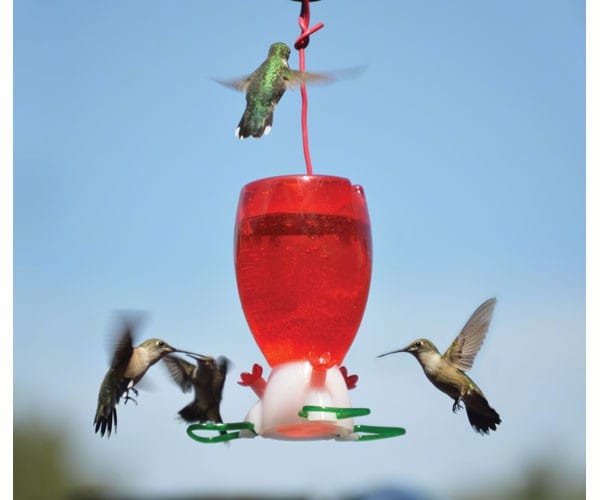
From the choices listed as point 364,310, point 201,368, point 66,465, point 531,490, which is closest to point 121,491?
point 66,465

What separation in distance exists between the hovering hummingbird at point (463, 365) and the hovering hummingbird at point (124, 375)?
1098 mm

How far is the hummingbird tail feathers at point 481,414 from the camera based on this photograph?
177 inches

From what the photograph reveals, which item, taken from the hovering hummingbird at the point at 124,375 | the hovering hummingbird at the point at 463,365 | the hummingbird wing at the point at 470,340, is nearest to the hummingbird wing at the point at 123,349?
the hovering hummingbird at the point at 124,375

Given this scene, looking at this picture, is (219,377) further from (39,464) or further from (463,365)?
(39,464)

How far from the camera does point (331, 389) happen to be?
11.7ft

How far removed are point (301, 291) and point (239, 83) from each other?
1073mm

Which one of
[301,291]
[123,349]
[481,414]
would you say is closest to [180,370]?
[123,349]

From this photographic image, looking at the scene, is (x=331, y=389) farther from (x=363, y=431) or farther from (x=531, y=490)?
(x=531, y=490)

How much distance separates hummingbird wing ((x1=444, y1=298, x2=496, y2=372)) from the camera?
14.9ft

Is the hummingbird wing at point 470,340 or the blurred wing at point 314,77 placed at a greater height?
the blurred wing at point 314,77

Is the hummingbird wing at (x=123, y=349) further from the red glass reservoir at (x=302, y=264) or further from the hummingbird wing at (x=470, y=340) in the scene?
the hummingbird wing at (x=470, y=340)

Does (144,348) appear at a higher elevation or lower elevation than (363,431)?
higher

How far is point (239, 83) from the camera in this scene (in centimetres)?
427
